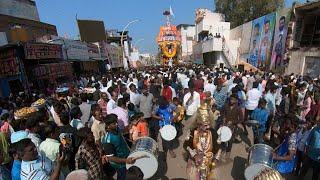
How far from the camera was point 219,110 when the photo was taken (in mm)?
8594

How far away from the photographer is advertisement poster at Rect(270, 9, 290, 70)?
22.4 metres

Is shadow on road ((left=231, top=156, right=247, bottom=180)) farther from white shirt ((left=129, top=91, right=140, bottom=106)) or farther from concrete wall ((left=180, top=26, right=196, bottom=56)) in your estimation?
concrete wall ((left=180, top=26, right=196, bottom=56))

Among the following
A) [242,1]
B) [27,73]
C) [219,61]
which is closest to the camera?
[27,73]

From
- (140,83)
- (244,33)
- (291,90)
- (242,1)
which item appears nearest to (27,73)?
(140,83)

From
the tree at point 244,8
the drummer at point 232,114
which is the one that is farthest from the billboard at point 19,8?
the tree at point 244,8

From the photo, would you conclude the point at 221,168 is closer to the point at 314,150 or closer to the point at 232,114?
the point at 232,114

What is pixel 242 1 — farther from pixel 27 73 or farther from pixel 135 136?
pixel 135 136

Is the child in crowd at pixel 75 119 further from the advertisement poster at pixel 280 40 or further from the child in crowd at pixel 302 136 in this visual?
the advertisement poster at pixel 280 40

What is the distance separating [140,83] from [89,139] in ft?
30.0

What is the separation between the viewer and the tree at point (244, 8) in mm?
42906

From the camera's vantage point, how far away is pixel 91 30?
1320 inches

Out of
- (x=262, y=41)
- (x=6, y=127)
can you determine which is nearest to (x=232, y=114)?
(x=6, y=127)

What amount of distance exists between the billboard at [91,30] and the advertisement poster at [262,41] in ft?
51.9

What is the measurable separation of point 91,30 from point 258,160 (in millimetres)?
30860
